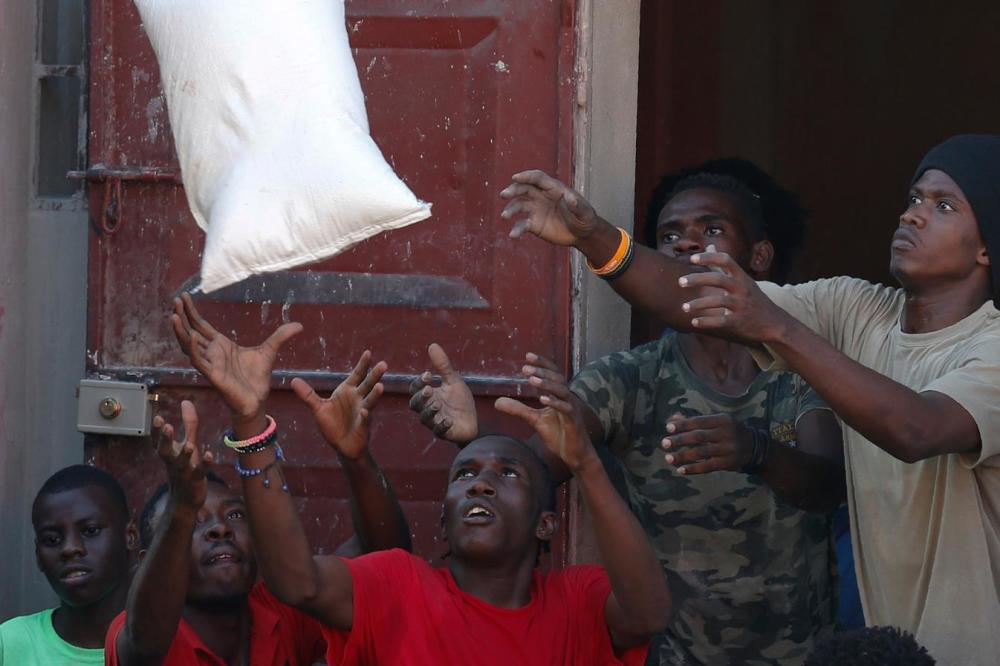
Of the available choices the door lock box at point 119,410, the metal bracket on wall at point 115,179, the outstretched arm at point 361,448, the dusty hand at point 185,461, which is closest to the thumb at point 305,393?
the outstretched arm at point 361,448

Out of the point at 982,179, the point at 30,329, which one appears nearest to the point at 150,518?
the point at 30,329

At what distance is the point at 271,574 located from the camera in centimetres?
284

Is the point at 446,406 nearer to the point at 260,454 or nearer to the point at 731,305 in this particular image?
the point at 260,454

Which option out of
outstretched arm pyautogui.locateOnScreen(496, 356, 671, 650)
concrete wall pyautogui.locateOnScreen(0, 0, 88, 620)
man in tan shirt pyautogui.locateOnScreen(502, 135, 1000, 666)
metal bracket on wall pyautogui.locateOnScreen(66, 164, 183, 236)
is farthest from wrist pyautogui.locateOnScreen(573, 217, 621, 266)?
concrete wall pyautogui.locateOnScreen(0, 0, 88, 620)

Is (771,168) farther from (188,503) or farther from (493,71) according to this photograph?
(188,503)

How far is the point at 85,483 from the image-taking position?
365cm

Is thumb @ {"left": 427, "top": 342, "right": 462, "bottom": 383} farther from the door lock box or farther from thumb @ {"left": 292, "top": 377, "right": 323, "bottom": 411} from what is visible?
the door lock box

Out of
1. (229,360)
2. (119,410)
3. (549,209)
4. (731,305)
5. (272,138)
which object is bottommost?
(119,410)

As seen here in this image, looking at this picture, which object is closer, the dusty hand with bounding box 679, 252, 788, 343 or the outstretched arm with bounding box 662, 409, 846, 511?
the dusty hand with bounding box 679, 252, 788, 343

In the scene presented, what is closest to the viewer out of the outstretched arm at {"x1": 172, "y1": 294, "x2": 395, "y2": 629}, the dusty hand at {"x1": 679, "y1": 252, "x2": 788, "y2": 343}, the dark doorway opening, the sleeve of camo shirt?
the dusty hand at {"x1": 679, "y1": 252, "x2": 788, "y2": 343}

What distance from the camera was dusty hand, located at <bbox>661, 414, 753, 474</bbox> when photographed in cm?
306

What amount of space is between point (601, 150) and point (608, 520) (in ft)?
4.36

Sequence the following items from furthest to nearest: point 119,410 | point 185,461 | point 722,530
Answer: point 119,410 < point 722,530 < point 185,461

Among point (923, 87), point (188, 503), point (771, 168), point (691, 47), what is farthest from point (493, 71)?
point (923, 87)
